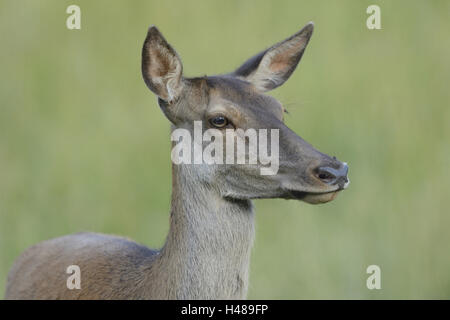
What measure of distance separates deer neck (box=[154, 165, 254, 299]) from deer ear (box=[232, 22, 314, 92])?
3.17ft

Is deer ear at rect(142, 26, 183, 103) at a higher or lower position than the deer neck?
higher

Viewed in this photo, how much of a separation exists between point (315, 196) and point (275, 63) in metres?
1.46

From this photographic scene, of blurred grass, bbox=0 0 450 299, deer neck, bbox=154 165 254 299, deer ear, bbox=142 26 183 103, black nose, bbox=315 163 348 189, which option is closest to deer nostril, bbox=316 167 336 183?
black nose, bbox=315 163 348 189

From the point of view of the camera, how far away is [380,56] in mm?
10992

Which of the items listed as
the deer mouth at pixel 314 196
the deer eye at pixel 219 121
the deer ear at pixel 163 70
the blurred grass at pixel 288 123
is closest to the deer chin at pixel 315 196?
the deer mouth at pixel 314 196

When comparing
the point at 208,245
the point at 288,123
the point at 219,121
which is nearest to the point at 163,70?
the point at 219,121

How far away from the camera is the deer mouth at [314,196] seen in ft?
17.1

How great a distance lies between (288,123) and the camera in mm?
10602

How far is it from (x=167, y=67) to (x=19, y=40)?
6416 millimetres

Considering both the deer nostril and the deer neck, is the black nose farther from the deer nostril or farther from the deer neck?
the deer neck

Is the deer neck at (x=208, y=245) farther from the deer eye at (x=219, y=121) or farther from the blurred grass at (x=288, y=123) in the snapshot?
the blurred grass at (x=288, y=123)

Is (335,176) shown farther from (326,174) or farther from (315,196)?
(315,196)

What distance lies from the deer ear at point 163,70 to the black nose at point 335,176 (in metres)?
1.14

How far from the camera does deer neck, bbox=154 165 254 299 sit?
18.3 ft
